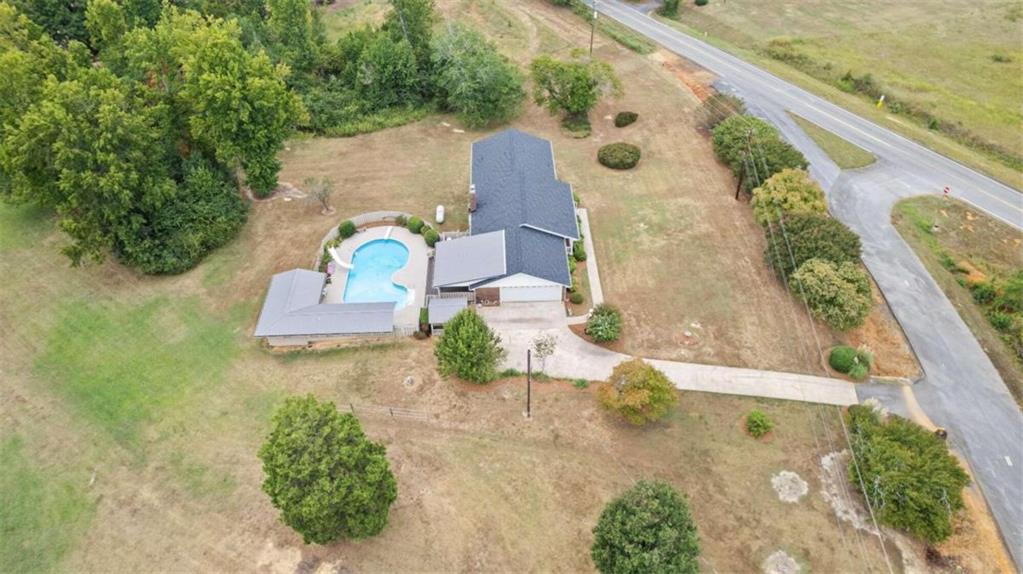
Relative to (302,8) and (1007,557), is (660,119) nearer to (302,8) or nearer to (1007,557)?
(302,8)

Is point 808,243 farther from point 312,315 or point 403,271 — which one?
point 312,315

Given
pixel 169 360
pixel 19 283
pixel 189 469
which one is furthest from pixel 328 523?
pixel 19 283

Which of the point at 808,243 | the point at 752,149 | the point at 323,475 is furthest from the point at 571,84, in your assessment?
the point at 323,475

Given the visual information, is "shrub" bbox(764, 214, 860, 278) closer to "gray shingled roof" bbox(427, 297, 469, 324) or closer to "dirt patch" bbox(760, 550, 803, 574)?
"dirt patch" bbox(760, 550, 803, 574)

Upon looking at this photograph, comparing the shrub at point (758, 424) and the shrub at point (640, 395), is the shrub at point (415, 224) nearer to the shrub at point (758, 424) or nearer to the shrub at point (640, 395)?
the shrub at point (640, 395)

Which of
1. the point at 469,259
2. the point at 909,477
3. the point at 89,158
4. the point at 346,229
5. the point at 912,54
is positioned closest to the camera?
the point at 909,477

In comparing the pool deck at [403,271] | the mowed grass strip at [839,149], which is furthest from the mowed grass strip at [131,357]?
the mowed grass strip at [839,149]

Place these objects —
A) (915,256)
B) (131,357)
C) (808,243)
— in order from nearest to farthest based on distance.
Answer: (131,357)
(808,243)
(915,256)

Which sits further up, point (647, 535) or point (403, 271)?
point (647, 535)
